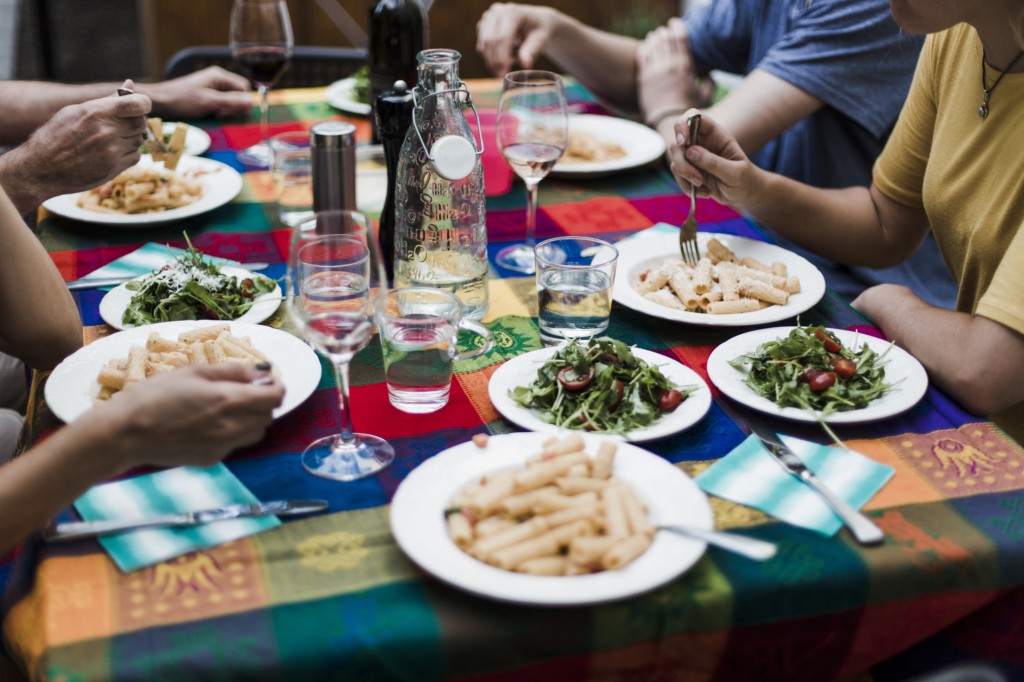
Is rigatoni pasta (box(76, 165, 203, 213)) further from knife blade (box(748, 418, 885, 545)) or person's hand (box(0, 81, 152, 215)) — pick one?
knife blade (box(748, 418, 885, 545))

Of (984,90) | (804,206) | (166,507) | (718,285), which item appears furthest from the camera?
(804,206)

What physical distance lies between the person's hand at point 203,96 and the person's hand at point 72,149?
78cm

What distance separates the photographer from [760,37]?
Answer: 94.9 inches

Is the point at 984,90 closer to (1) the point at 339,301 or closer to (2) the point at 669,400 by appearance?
(2) the point at 669,400

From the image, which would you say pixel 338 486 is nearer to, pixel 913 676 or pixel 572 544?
pixel 572 544

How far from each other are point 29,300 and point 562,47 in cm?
167

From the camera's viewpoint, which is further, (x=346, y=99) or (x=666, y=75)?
(x=666, y=75)

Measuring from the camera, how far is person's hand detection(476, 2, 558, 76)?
7.55 feet

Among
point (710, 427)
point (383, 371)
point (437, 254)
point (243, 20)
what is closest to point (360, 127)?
point (243, 20)

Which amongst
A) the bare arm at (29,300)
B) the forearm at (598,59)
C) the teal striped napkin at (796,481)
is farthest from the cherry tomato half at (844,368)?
the forearm at (598,59)

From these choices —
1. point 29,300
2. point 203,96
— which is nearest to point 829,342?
point 29,300

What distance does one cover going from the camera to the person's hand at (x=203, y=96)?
2244 millimetres

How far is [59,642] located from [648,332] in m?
0.86

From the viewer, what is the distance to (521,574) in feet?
2.74
